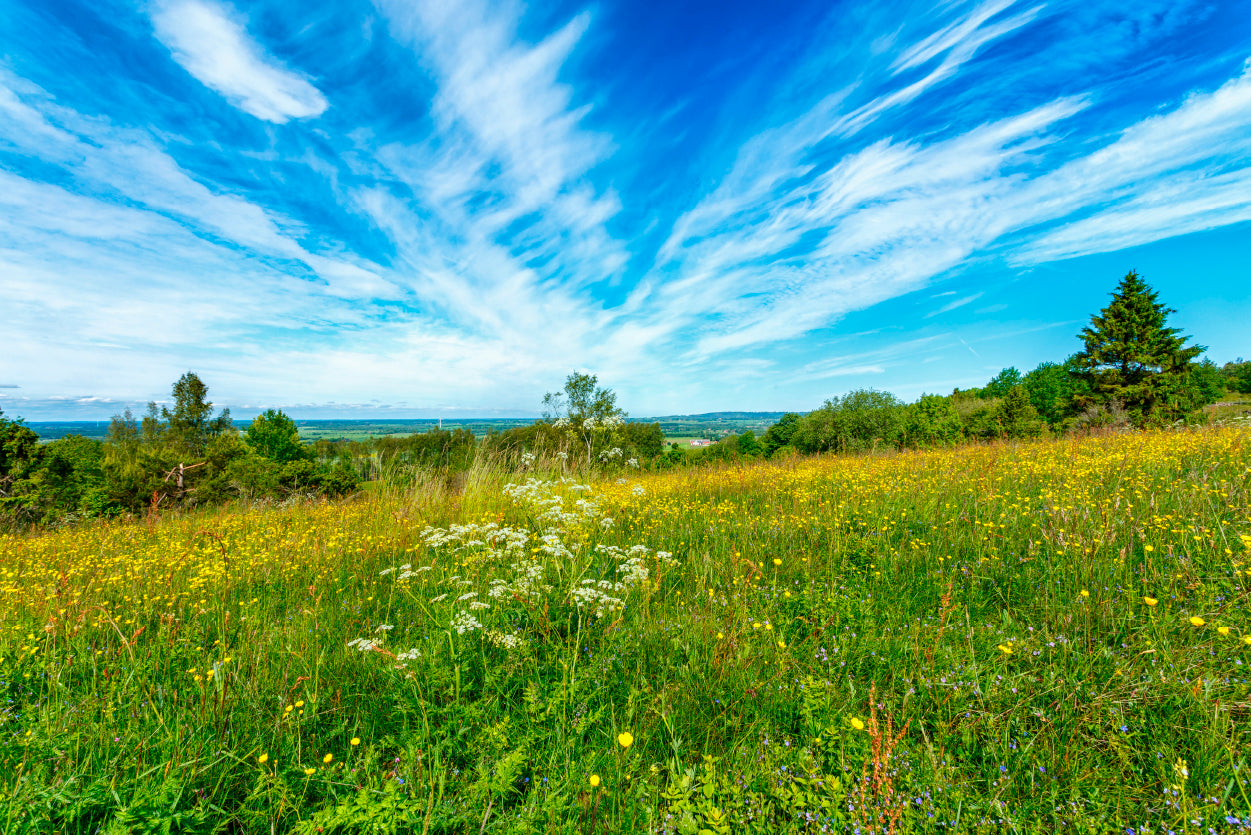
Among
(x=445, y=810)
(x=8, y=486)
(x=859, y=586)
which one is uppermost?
(x=859, y=586)

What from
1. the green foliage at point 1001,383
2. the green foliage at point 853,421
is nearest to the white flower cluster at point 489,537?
the green foliage at point 853,421

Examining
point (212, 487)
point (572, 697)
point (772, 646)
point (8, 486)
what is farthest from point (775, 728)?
point (8, 486)

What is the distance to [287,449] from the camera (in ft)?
97.0

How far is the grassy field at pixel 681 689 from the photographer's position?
1.62m

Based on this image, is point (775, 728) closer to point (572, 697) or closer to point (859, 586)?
point (572, 697)

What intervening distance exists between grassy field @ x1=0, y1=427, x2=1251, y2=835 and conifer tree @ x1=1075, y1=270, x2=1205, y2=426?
121 feet

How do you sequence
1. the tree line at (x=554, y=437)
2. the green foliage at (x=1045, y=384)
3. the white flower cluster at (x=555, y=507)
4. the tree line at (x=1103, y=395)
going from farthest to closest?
1. the green foliage at (x=1045, y=384)
2. the tree line at (x=1103, y=395)
3. the tree line at (x=554, y=437)
4. the white flower cluster at (x=555, y=507)

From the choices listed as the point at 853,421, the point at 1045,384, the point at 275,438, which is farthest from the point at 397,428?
the point at 1045,384

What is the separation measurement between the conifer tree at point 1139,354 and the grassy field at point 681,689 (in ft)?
121

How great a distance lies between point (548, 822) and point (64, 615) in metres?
3.94

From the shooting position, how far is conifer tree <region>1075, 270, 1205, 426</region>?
93.2ft

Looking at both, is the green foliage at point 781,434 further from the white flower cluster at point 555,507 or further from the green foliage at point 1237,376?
the white flower cluster at point 555,507

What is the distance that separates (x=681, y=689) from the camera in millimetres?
2225

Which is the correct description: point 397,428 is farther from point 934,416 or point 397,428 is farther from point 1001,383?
point 1001,383
